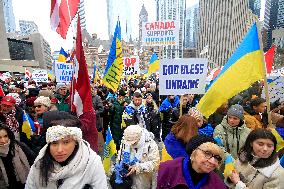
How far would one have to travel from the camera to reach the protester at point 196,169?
2385 mm

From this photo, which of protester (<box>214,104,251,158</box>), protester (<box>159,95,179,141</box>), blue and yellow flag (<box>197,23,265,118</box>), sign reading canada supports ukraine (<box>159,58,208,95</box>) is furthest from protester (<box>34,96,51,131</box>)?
protester (<box>159,95,179,141</box>)

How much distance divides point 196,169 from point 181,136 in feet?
2.68

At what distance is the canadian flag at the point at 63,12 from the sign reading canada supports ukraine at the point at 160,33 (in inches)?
272

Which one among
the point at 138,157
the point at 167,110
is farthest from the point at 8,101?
the point at 167,110

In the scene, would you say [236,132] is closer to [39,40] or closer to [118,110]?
[118,110]

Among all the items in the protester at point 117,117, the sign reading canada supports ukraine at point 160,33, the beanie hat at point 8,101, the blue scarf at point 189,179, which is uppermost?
the sign reading canada supports ukraine at point 160,33

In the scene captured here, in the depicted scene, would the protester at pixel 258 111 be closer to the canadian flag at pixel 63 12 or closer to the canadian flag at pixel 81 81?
the canadian flag at pixel 81 81

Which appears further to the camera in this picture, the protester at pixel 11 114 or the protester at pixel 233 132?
the protester at pixel 11 114

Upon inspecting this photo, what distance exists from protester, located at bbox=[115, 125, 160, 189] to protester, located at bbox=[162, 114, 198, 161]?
0.96ft

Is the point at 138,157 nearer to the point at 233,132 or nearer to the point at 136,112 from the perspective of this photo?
the point at 233,132

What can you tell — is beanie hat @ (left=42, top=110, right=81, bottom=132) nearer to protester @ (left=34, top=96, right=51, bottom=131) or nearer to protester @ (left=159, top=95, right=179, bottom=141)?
protester @ (left=34, top=96, right=51, bottom=131)

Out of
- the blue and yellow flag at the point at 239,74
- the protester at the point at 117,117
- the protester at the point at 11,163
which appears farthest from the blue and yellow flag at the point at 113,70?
the protester at the point at 11,163

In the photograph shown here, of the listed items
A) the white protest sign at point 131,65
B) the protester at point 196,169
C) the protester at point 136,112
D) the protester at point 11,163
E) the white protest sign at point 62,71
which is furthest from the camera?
the white protest sign at point 131,65

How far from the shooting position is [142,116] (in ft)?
19.1
